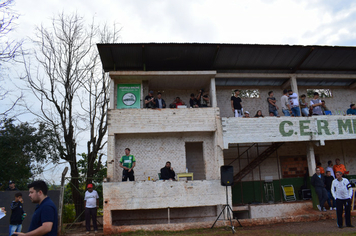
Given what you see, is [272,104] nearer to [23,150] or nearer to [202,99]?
[202,99]

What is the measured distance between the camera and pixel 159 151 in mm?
13141

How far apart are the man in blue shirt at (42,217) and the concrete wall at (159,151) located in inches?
347

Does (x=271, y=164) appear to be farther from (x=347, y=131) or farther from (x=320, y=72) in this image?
(x=320, y=72)

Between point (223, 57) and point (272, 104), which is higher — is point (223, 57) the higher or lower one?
the higher one

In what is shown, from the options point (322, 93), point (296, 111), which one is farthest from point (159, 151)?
point (322, 93)

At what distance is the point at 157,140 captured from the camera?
13242 millimetres

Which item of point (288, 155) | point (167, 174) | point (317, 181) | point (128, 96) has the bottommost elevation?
point (317, 181)

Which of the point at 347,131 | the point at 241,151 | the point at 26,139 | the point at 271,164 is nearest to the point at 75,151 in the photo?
the point at 26,139

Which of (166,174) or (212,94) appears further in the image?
(212,94)

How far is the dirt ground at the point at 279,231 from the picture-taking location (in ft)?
29.8

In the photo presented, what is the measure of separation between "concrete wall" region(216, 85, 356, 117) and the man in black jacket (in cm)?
481

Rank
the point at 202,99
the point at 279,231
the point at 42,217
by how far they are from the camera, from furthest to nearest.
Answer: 1. the point at 202,99
2. the point at 279,231
3. the point at 42,217

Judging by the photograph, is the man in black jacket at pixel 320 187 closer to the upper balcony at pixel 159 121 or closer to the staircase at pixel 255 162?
Answer: the staircase at pixel 255 162

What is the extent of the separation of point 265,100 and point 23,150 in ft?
42.8
